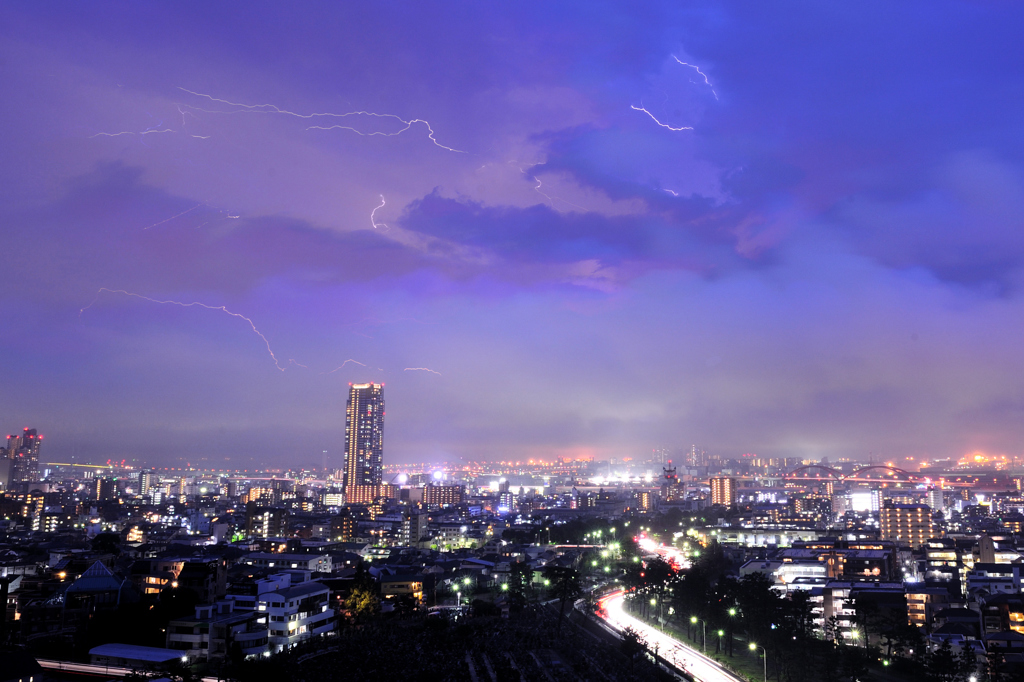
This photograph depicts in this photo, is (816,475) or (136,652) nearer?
(136,652)

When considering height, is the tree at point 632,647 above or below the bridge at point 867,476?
below

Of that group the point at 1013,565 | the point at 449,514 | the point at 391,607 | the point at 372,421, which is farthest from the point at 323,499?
the point at 1013,565

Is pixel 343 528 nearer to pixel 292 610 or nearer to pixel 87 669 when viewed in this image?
pixel 292 610

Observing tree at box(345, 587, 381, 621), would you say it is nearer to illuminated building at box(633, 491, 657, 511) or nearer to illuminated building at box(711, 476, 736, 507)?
illuminated building at box(633, 491, 657, 511)

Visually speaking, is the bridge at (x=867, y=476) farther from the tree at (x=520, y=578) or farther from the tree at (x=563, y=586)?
the tree at (x=563, y=586)

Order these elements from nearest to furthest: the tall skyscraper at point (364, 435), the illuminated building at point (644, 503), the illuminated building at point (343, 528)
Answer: the illuminated building at point (343, 528) → the illuminated building at point (644, 503) → the tall skyscraper at point (364, 435)

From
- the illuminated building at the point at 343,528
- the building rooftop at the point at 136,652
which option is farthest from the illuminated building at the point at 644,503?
the building rooftop at the point at 136,652

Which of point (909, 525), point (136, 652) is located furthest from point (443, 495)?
point (136, 652)

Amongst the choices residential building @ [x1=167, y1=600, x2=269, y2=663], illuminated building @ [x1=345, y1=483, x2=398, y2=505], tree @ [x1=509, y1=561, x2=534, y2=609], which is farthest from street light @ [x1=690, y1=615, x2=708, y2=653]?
illuminated building @ [x1=345, y1=483, x2=398, y2=505]
